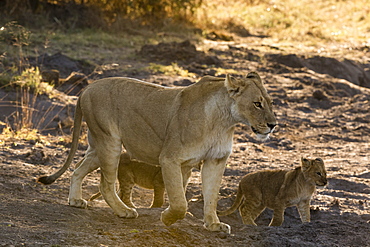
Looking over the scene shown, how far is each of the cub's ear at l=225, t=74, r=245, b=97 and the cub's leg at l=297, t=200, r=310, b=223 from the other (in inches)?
83.7

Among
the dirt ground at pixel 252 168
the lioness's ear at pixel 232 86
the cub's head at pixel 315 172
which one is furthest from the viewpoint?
the cub's head at pixel 315 172

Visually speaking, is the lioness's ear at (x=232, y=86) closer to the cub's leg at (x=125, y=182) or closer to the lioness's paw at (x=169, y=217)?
the lioness's paw at (x=169, y=217)

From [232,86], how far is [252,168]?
12.5ft

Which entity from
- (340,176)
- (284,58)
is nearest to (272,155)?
(340,176)

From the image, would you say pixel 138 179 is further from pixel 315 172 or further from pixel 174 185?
pixel 174 185

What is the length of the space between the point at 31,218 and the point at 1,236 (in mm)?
852

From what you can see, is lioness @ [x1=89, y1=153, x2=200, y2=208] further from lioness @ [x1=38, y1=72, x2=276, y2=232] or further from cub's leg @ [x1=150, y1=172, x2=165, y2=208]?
lioness @ [x1=38, y1=72, x2=276, y2=232]

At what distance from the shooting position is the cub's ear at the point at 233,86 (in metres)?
4.91

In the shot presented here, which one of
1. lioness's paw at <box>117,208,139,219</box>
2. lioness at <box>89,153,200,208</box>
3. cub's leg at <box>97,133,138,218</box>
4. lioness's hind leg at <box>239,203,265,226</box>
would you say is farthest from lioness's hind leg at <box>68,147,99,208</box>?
lioness's hind leg at <box>239,203,265,226</box>

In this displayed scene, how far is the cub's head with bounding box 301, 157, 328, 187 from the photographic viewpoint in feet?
22.4

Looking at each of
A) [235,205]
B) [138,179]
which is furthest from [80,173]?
[235,205]

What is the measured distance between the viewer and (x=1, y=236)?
4184 mm

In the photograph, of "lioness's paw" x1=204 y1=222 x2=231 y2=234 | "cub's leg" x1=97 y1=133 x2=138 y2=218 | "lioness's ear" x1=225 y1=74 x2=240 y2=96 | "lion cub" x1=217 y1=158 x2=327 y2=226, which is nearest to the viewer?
"lioness's ear" x1=225 y1=74 x2=240 y2=96

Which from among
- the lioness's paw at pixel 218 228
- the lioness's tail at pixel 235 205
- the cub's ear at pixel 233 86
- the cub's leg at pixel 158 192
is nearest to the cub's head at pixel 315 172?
the lioness's tail at pixel 235 205
